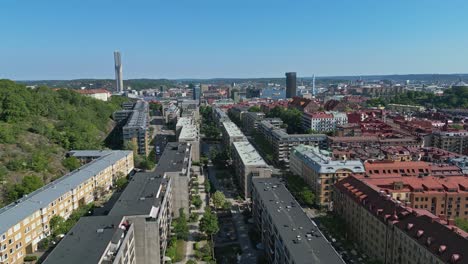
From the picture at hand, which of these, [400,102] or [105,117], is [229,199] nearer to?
[105,117]

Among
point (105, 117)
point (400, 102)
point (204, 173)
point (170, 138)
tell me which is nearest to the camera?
point (204, 173)

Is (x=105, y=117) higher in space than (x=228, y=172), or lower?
higher

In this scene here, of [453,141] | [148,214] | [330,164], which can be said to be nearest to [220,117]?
[453,141]

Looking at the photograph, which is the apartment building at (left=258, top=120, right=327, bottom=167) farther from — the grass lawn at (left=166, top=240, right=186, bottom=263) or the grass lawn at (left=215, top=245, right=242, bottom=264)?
the grass lawn at (left=166, top=240, right=186, bottom=263)

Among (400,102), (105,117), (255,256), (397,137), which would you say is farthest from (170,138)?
(400,102)

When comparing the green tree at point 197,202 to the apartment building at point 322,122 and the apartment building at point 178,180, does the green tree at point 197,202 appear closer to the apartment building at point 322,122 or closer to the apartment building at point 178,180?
the apartment building at point 178,180

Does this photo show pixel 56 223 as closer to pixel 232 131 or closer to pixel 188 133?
pixel 188 133
